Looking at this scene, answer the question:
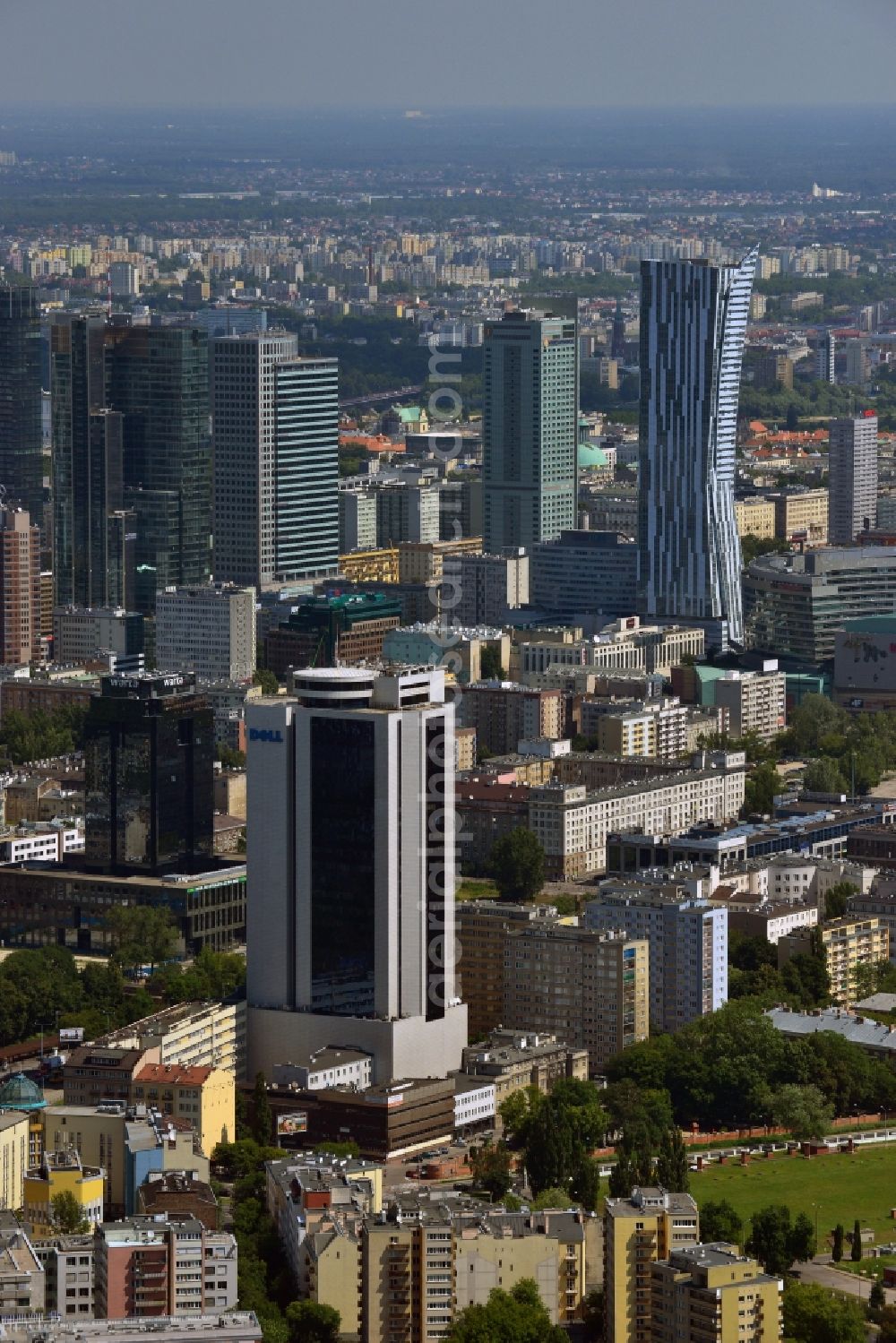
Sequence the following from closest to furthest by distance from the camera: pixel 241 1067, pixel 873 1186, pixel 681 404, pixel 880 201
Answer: pixel 873 1186, pixel 241 1067, pixel 681 404, pixel 880 201

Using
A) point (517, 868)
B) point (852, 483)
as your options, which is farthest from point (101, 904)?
point (852, 483)

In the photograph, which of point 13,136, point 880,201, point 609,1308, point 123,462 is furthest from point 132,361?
point 880,201

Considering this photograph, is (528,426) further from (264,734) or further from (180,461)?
(264,734)

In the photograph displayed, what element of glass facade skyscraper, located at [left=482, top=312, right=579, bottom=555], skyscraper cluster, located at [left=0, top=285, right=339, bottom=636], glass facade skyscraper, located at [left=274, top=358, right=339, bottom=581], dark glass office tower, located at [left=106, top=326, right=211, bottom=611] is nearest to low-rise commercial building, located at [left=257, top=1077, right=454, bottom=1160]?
skyscraper cluster, located at [left=0, top=285, right=339, bottom=636]

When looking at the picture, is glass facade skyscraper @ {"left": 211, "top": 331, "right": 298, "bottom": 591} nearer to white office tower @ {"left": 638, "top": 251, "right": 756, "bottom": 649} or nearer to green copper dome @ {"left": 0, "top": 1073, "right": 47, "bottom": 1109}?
white office tower @ {"left": 638, "top": 251, "right": 756, "bottom": 649}

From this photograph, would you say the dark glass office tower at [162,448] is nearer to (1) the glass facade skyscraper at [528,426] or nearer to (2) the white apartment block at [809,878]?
(1) the glass facade skyscraper at [528,426]

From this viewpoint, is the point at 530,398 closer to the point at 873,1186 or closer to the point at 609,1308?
the point at 873,1186
